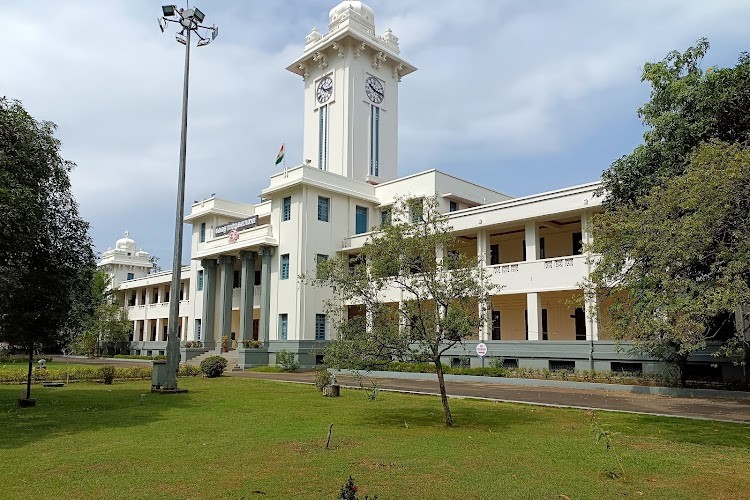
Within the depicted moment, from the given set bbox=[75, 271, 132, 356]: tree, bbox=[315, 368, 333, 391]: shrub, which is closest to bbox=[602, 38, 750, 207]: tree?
bbox=[315, 368, 333, 391]: shrub

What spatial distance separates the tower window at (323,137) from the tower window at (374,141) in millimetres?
3261

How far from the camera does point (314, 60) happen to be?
142 feet

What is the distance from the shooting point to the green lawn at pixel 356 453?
7508 millimetres

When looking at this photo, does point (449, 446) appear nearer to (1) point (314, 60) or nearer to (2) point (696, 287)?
(2) point (696, 287)

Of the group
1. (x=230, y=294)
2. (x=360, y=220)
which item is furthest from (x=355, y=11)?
(x=230, y=294)

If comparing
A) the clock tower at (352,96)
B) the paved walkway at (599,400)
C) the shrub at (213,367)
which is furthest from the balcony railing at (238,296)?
the paved walkway at (599,400)

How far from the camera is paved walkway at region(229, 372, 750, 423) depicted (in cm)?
1540

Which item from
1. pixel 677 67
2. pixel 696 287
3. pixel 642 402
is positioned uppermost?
pixel 677 67

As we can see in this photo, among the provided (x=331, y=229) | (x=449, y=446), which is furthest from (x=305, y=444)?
(x=331, y=229)

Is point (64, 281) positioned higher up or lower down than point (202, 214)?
lower down

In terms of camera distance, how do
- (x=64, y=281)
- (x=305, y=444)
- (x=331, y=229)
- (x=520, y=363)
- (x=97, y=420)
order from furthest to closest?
(x=331, y=229) → (x=520, y=363) → (x=64, y=281) → (x=97, y=420) → (x=305, y=444)

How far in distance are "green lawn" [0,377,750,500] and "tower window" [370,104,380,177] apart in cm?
2809

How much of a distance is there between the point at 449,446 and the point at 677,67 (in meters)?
16.0

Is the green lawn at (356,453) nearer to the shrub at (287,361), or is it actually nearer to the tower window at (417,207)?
the tower window at (417,207)
